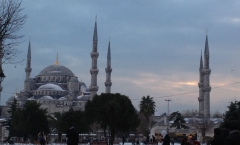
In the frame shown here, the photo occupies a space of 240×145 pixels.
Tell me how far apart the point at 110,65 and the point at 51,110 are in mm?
19560

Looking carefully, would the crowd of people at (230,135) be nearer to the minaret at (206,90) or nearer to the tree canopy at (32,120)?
the tree canopy at (32,120)

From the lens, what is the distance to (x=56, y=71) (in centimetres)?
11338

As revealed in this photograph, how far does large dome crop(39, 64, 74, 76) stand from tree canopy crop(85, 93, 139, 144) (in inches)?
Answer: 2577

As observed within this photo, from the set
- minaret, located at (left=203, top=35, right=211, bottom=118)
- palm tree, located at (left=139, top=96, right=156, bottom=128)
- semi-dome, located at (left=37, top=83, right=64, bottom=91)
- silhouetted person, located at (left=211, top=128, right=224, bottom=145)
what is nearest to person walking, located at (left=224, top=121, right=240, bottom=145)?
silhouetted person, located at (left=211, top=128, right=224, bottom=145)

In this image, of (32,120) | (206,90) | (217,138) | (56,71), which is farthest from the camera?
(56,71)

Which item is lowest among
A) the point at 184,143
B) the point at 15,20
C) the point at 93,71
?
the point at 184,143

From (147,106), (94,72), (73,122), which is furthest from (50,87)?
(73,122)

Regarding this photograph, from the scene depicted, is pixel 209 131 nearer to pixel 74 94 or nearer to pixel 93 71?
pixel 93 71

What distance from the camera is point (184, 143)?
1321 centimetres

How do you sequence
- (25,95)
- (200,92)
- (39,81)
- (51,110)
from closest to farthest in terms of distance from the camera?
(200,92) < (51,110) < (25,95) < (39,81)

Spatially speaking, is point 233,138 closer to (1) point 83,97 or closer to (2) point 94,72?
(2) point 94,72

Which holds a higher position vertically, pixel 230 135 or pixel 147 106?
pixel 147 106

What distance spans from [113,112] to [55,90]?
64567mm

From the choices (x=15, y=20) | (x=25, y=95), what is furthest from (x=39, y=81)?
(x=15, y=20)
